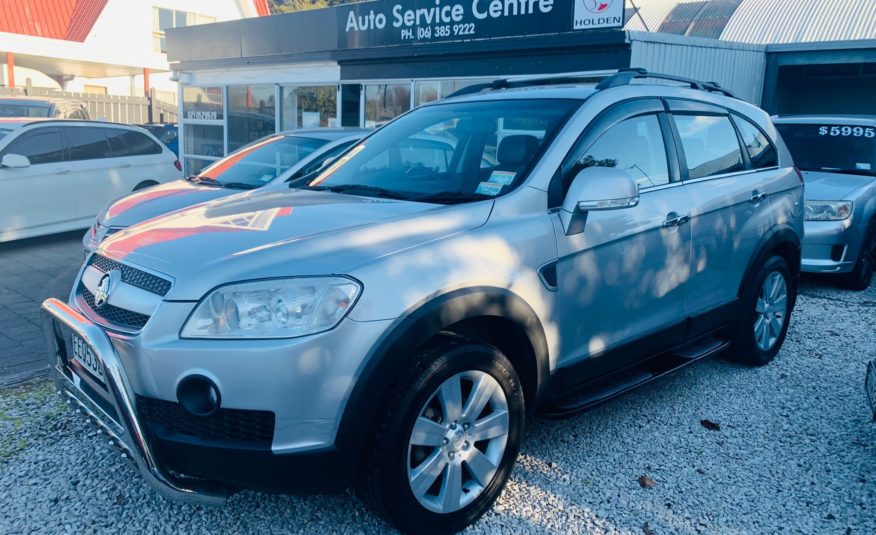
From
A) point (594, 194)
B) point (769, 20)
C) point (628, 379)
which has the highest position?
point (769, 20)

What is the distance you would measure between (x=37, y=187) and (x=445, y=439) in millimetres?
8341

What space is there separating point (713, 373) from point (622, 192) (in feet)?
7.31

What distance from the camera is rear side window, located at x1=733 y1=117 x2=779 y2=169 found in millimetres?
4785

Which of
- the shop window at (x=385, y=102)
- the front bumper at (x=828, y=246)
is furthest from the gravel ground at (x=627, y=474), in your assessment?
the shop window at (x=385, y=102)

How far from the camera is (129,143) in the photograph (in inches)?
418

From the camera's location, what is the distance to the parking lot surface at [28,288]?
5102 mm

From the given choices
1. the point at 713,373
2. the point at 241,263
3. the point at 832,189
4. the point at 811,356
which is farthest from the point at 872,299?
the point at 241,263

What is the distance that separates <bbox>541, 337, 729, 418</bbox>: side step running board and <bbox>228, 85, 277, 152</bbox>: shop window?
1023 cm

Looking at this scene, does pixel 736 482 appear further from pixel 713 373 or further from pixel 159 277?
pixel 159 277

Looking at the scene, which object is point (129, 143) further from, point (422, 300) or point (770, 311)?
point (422, 300)

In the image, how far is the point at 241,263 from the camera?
8.75 feet

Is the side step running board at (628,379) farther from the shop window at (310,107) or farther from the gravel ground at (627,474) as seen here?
the shop window at (310,107)

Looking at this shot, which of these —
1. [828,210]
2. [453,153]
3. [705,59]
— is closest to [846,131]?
[828,210]

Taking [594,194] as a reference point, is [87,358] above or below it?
below
